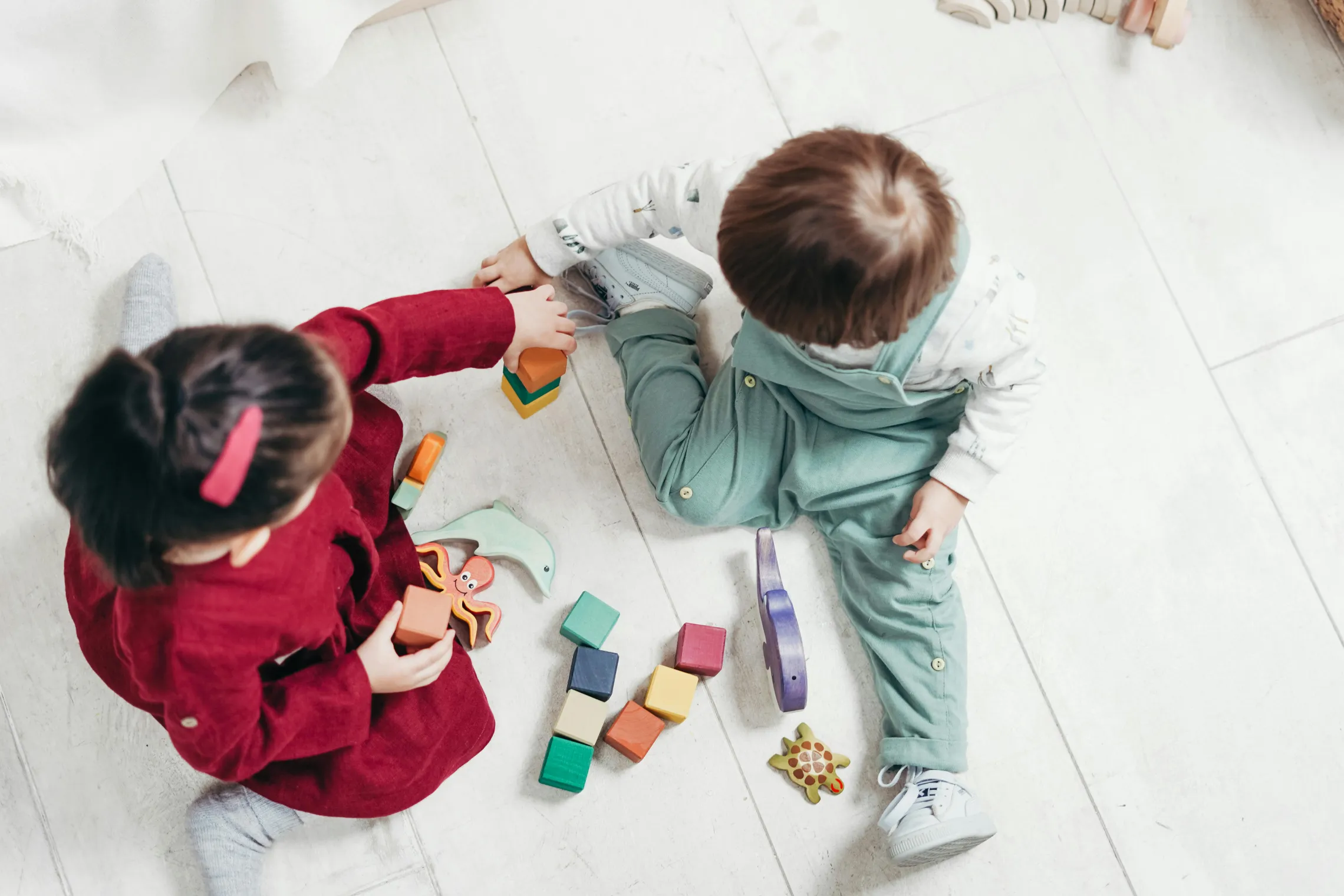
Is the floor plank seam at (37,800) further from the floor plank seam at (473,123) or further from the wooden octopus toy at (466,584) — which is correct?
the floor plank seam at (473,123)

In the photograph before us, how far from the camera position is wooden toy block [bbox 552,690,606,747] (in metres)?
0.99

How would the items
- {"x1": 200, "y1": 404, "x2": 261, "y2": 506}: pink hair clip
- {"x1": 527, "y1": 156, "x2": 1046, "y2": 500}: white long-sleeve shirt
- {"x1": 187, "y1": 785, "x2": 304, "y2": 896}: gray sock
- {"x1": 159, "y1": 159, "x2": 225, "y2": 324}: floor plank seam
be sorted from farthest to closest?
{"x1": 159, "y1": 159, "x2": 225, "y2": 324}: floor plank seam → {"x1": 187, "y1": 785, "x2": 304, "y2": 896}: gray sock → {"x1": 527, "y1": 156, "x2": 1046, "y2": 500}: white long-sleeve shirt → {"x1": 200, "y1": 404, "x2": 261, "y2": 506}: pink hair clip

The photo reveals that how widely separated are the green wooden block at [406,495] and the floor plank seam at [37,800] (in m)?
0.42

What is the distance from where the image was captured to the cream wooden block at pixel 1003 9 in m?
1.14

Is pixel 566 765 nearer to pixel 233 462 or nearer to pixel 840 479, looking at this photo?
pixel 840 479

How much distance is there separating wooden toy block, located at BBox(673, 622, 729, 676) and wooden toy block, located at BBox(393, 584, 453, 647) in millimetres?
235

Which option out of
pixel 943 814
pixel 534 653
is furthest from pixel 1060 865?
pixel 534 653

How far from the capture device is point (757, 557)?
104 centimetres

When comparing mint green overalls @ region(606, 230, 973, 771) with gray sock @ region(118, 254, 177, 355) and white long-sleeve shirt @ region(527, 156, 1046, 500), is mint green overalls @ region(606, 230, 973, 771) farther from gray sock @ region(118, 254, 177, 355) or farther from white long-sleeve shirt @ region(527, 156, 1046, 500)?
gray sock @ region(118, 254, 177, 355)

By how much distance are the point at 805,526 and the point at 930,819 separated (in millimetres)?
303

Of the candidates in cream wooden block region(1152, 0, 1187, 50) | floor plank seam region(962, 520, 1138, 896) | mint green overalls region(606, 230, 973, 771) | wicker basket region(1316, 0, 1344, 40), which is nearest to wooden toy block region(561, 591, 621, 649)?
mint green overalls region(606, 230, 973, 771)

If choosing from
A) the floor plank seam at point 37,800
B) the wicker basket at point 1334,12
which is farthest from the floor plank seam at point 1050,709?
the floor plank seam at point 37,800

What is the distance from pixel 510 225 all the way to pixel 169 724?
1.93 ft

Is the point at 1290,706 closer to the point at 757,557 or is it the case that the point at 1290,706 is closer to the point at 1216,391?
the point at 1216,391
